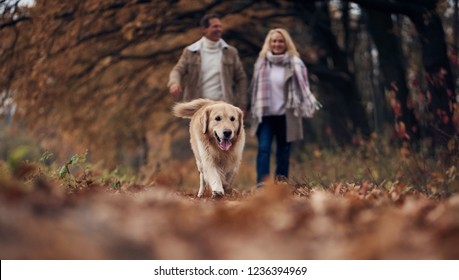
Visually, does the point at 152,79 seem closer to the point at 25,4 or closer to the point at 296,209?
the point at 25,4

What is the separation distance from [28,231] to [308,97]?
5.96 meters

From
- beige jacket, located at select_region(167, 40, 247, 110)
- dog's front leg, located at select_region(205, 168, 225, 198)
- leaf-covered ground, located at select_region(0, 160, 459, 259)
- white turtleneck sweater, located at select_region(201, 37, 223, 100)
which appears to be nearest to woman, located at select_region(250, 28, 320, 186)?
beige jacket, located at select_region(167, 40, 247, 110)

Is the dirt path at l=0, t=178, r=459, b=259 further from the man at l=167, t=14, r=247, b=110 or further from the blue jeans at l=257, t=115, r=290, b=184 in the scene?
the blue jeans at l=257, t=115, r=290, b=184

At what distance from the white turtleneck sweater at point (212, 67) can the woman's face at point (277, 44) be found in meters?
0.61

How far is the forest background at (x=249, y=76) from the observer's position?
7.23 m

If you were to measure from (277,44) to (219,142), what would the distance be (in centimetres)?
189

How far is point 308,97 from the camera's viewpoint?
7.76 metres

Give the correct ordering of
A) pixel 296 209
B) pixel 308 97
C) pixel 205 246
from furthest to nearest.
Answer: pixel 308 97, pixel 296 209, pixel 205 246

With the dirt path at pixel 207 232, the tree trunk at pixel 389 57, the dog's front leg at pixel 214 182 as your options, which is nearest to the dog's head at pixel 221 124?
the dog's front leg at pixel 214 182

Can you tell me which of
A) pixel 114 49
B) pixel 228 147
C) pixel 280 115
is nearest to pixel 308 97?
pixel 280 115

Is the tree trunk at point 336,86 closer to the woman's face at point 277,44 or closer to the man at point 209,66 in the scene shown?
the woman's face at point 277,44

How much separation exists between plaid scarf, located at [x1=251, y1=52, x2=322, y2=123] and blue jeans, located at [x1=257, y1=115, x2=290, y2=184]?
179 millimetres

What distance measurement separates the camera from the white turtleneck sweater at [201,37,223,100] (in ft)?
24.9

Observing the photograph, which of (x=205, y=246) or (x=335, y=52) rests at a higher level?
(x=205, y=246)
